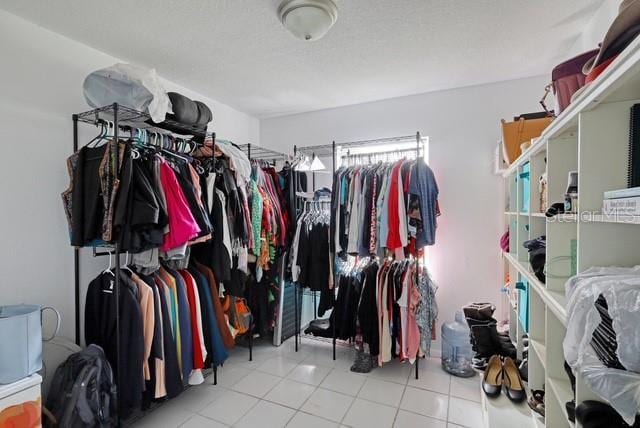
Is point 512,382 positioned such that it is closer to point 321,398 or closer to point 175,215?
point 321,398

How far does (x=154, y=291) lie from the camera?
6.02 feet

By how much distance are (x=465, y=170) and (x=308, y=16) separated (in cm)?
193

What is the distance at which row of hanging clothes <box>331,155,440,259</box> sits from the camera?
230 centimetres

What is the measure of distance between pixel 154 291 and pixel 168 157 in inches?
33.7

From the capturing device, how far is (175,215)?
1.78 m

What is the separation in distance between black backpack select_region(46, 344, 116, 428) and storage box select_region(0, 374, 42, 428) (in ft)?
0.52

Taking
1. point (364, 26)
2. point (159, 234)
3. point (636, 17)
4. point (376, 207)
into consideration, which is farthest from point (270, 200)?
point (636, 17)

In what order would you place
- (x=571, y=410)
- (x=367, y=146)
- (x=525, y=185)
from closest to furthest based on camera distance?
1. (x=571, y=410)
2. (x=525, y=185)
3. (x=367, y=146)

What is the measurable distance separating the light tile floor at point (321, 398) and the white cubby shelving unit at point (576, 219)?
0.48 m

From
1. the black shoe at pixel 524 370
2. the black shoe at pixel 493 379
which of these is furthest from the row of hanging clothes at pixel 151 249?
the black shoe at pixel 524 370

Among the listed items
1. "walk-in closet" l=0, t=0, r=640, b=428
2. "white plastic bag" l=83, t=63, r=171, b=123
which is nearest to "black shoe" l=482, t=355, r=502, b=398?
"walk-in closet" l=0, t=0, r=640, b=428

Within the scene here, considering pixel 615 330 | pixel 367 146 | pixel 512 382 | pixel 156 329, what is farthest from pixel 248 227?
pixel 615 330

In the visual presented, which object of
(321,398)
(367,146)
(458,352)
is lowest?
(321,398)

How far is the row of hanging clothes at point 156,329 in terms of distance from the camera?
170 cm
